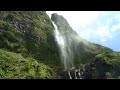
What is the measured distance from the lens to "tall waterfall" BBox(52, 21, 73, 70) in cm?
13385

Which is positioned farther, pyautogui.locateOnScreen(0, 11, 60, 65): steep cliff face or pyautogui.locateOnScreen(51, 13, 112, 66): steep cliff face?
pyautogui.locateOnScreen(51, 13, 112, 66): steep cliff face

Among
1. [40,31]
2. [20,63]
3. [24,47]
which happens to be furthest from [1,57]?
[40,31]

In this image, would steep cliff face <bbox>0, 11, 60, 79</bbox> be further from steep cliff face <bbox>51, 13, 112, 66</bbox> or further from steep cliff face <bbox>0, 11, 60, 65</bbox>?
steep cliff face <bbox>51, 13, 112, 66</bbox>

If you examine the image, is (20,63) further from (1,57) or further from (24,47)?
(24,47)

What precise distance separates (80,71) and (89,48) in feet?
129

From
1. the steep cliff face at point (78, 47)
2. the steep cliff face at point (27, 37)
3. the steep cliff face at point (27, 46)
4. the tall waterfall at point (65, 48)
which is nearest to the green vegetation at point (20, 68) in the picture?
the steep cliff face at point (27, 46)

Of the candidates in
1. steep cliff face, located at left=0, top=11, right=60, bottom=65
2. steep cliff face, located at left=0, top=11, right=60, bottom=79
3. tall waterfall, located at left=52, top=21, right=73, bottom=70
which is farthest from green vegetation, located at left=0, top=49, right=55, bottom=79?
tall waterfall, located at left=52, top=21, right=73, bottom=70

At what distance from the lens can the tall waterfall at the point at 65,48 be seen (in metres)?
134

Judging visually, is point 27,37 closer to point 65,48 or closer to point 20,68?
point 20,68

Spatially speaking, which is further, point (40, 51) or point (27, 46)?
point (40, 51)

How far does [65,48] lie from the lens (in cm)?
14275

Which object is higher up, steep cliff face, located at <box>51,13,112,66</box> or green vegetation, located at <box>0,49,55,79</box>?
steep cliff face, located at <box>51,13,112,66</box>

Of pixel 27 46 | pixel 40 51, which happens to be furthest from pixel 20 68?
pixel 40 51

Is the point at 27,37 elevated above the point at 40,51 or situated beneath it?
elevated above
